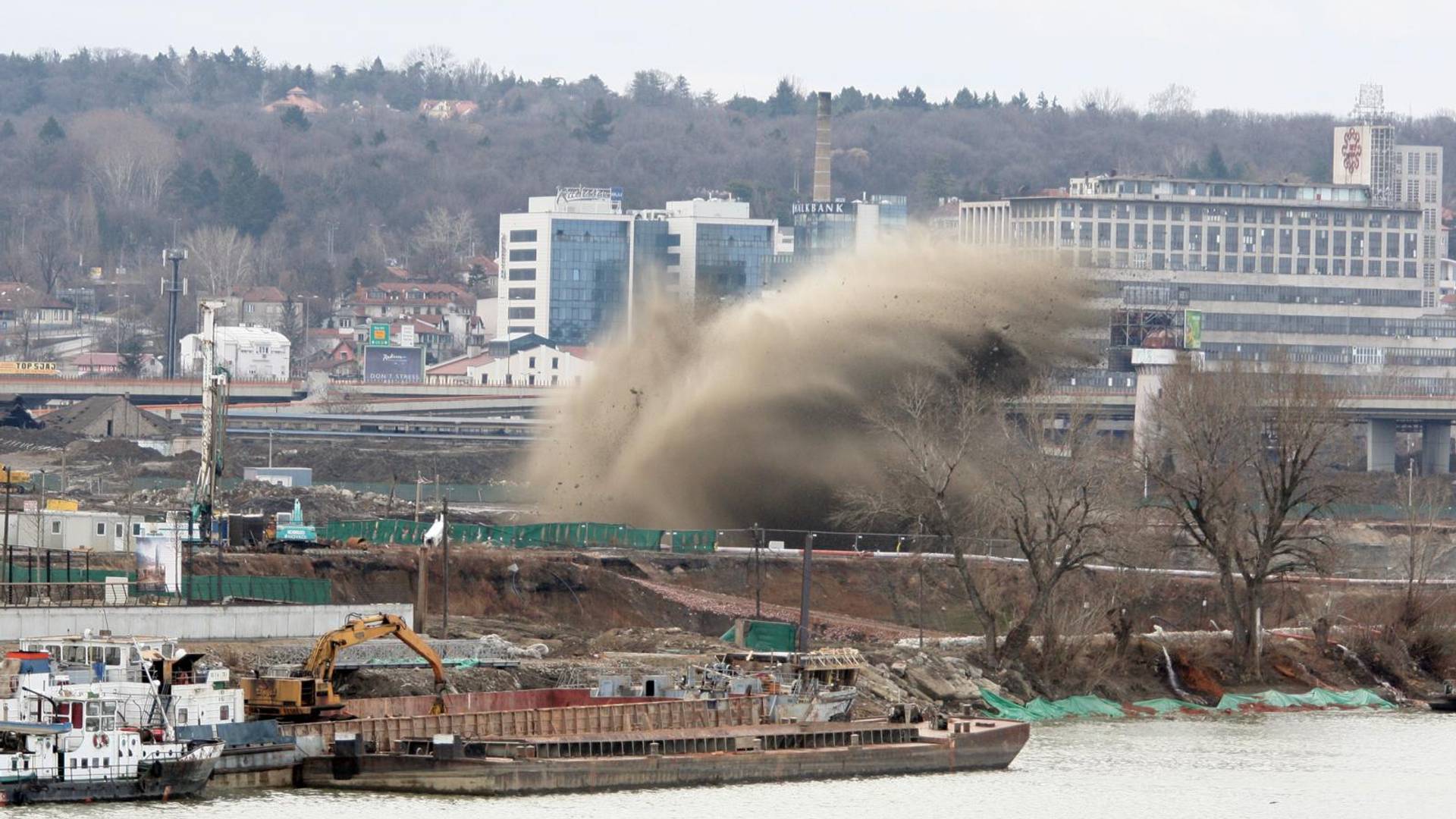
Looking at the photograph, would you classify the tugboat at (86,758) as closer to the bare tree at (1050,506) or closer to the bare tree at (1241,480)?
the bare tree at (1050,506)

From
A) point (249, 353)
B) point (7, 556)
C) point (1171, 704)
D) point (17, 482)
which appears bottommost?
point (1171, 704)

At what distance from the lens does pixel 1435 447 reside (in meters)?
156

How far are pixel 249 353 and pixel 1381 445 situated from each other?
84.0 m

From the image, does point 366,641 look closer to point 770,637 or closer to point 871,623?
point 770,637

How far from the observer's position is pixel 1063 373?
3999 inches

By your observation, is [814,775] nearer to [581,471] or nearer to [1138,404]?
[581,471]

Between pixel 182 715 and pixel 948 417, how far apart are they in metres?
48.3

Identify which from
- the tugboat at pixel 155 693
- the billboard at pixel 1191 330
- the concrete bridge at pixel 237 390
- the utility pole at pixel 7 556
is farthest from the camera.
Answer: the billboard at pixel 1191 330

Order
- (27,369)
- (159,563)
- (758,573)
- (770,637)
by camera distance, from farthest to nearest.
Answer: (27,369)
(758,573)
(770,637)
(159,563)

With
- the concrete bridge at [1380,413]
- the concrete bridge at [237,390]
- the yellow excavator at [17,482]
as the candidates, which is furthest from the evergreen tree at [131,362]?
the yellow excavator at [17,482]

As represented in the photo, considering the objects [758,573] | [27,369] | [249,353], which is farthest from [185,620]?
[249,353]

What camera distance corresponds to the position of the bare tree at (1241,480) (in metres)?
81.4

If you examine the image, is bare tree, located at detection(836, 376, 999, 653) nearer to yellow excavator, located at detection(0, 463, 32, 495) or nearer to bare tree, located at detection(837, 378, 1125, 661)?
bare tree, located at detection(837, 378, 1125, 661)

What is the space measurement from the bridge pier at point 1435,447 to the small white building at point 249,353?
268 feet
